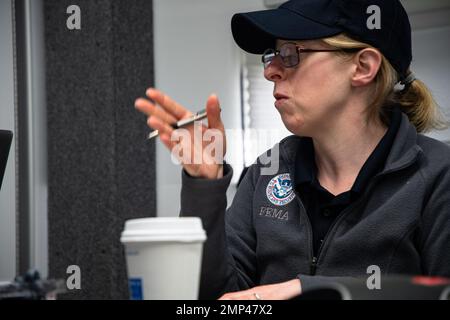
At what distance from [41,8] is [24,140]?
0.55 metres

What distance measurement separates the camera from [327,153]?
103 centimetres

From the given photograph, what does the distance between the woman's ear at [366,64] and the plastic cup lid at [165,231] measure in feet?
1.84

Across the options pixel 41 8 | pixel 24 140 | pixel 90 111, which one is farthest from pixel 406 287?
pixel 41 8

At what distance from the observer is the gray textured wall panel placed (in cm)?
195

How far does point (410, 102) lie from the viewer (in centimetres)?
110

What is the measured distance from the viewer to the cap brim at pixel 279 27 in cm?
94

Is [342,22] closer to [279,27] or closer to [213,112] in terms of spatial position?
[279,27]

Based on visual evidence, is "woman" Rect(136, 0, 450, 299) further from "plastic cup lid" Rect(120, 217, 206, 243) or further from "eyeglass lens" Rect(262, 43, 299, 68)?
"plastic cup lid" Rect(120, 217, 206, 243)

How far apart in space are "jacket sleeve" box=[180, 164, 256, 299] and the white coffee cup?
19 cm

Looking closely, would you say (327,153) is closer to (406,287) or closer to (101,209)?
(406,287)

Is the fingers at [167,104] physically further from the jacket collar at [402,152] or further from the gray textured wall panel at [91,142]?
the gray textured wall panel at [91,142]
